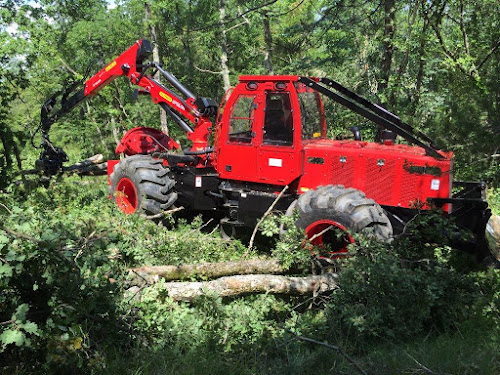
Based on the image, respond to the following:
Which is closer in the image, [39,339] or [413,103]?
[39,339]

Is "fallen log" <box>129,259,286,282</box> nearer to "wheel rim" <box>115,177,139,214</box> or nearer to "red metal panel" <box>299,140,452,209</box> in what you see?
"red metal panel" <box>299,140,452,209</box>

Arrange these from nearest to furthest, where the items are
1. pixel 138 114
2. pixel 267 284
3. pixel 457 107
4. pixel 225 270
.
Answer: pixel 267 284, pixel 225 270, pixel 457 107, pixel 138 114

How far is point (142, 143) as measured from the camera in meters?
9.45

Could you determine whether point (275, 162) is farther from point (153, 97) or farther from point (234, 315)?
point (153, 97)

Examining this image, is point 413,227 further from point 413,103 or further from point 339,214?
point 413,103

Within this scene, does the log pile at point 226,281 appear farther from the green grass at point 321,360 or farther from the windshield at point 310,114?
the windshield at point 310,114

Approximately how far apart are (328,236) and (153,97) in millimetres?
4414

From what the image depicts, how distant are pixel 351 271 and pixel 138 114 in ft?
62.2

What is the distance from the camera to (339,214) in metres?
5.71

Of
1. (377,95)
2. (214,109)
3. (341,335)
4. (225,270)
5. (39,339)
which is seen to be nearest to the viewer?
(39,339)

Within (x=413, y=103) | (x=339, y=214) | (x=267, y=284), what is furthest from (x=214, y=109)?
(x=413, y=103)

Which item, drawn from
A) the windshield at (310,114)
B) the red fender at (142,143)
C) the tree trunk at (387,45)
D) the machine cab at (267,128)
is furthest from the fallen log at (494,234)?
the red fender at (142,143)

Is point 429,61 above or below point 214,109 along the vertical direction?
above

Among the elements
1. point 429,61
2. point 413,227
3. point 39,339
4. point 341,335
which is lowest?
point 341,335
